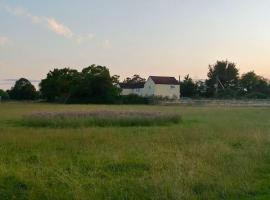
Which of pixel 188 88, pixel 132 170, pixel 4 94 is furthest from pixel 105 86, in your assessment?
pixel 132 170

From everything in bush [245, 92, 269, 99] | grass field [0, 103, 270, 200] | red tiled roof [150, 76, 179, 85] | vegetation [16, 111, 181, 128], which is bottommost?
grass field [0, 103, 270, 200]

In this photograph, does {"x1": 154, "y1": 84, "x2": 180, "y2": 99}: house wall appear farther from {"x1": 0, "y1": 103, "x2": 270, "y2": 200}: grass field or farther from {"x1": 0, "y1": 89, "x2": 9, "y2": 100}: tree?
{"x1": 0, "y1": 103, "x2": 270, "y2": 200}: grass field

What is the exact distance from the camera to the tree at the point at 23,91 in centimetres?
12094

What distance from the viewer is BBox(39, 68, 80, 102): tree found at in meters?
93.4

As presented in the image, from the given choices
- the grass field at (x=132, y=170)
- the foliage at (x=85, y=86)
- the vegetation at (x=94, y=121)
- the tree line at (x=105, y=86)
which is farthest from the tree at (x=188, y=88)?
the grass field at (x=132, y=170)

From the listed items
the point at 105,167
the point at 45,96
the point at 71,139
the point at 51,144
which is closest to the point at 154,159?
the point at 105,167

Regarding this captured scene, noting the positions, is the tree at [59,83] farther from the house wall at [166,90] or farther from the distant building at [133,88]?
the distant building at [133,88]

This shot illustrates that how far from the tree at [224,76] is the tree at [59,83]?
39.6 m

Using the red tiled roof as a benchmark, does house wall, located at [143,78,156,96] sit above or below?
below

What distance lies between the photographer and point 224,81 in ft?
385

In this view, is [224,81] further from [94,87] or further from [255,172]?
[255,172]

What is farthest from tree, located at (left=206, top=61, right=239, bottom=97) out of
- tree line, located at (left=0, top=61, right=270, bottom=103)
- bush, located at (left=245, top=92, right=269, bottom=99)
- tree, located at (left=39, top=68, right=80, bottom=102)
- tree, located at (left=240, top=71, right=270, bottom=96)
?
tree, located at (left=39, top=68, right=80, bottom=102)

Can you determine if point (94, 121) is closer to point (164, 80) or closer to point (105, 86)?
point (105, 86)

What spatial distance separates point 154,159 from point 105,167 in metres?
1.65
